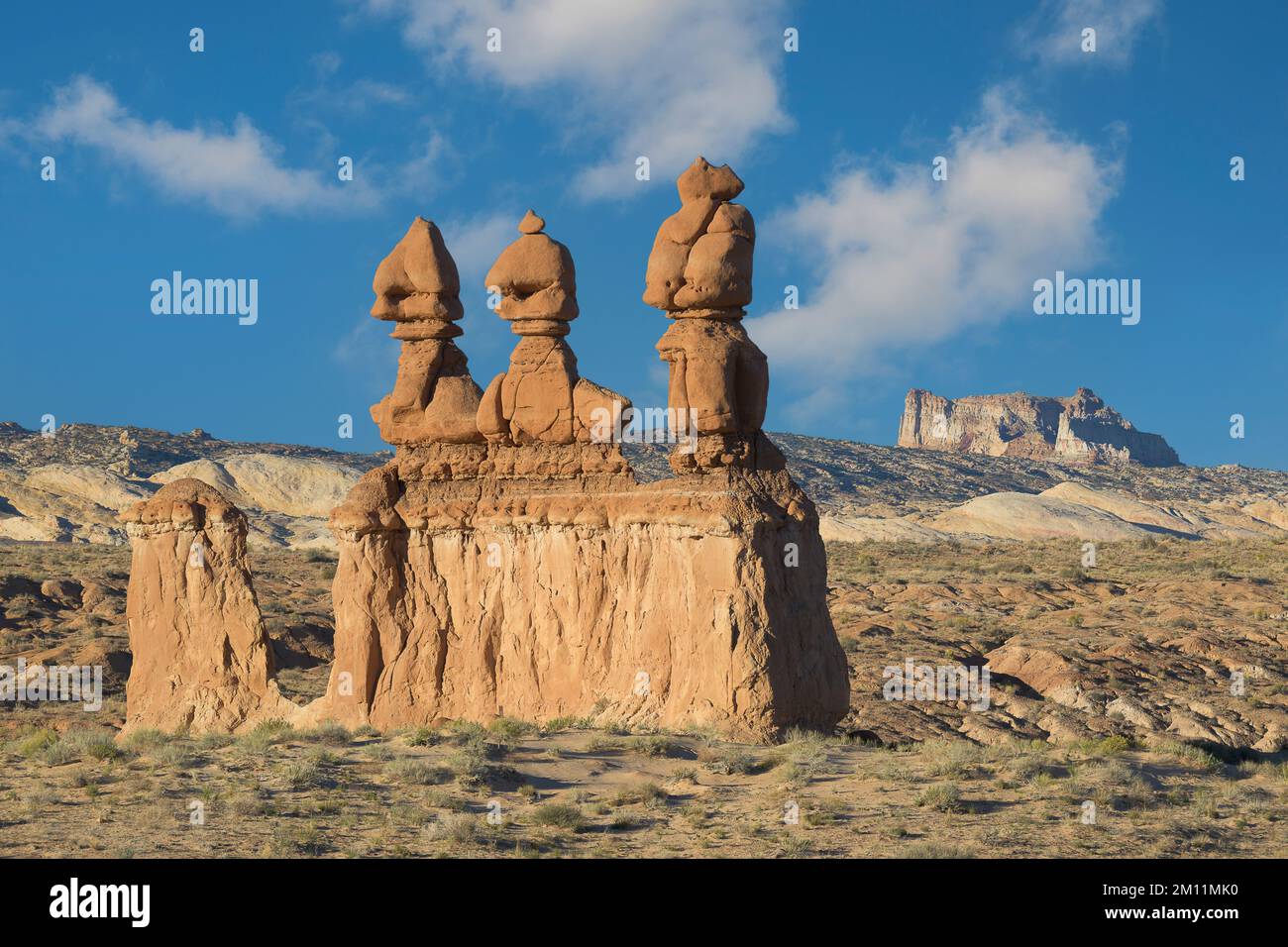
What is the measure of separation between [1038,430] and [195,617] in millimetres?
138941

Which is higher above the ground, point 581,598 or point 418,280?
point 418,280

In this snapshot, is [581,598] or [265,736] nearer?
[265,736]

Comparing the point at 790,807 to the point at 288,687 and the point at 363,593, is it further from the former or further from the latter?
the point at 288,687

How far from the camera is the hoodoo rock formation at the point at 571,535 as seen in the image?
1891 cm

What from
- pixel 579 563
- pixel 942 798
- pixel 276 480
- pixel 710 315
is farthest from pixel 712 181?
pixel 276 480

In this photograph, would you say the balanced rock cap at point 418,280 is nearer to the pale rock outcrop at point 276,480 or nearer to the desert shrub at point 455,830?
the desert shrub at point 455,830

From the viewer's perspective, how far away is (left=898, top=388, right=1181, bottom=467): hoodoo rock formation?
151625 mm

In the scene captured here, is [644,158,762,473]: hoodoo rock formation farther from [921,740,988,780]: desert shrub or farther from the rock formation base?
[921,740,988,780]: desert shrub

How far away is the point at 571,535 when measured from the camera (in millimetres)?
20656

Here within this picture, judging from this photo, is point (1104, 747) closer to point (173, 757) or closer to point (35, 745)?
point (173, 757)

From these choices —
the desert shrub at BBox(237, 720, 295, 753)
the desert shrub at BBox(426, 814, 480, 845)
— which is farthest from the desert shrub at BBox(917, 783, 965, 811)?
the desert shrub at BBox(237, 720, 295, 753)

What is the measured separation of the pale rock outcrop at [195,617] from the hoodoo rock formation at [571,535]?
1.61ft

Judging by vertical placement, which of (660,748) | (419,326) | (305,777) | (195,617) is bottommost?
(305,777)

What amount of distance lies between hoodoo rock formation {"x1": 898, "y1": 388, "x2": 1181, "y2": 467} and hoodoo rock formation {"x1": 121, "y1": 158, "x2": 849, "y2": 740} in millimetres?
130322
